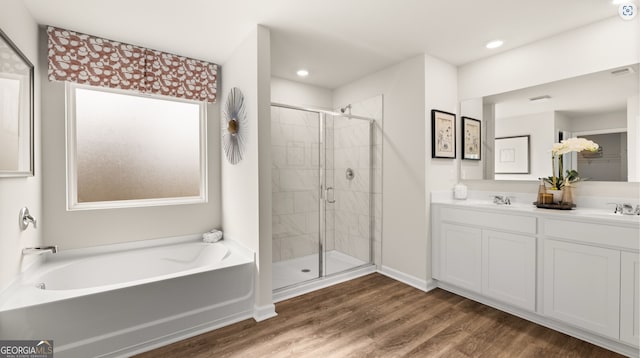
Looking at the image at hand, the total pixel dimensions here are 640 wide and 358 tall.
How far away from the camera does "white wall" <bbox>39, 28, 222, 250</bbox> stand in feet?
7.93

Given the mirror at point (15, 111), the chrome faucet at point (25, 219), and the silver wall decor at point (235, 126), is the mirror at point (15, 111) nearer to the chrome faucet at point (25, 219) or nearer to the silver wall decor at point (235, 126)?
the chrome faucet at point (25, 219)

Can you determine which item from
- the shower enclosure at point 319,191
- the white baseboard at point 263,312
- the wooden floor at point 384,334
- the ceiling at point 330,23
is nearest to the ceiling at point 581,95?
the ceiling at point 330,23

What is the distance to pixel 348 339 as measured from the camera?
2.08 metres

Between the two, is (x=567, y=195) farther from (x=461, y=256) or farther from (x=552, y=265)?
(x=461, y=256)

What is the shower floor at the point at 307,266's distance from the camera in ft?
10.4

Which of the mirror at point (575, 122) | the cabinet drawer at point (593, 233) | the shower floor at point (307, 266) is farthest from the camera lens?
the shower floor at point (307, 266)

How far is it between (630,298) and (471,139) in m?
1.80

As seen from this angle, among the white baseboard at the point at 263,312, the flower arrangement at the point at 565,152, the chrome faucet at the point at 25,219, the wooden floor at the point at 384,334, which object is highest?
the flower arrangement at the point at 565,152

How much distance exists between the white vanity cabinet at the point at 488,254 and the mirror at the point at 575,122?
62 centimetres

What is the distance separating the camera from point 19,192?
6.47 feet

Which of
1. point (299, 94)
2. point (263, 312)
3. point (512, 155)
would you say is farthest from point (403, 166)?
point (263, 312)

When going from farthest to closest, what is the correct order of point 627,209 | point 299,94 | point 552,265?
1. point 299,94
2. point 552,265
3. point 627,209

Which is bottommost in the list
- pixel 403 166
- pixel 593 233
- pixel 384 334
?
pixel 384 334

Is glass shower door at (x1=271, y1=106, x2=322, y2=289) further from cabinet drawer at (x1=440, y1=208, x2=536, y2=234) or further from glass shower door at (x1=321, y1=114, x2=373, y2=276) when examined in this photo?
cabinet drawer at (x1=440, y1=208, x2=536, y2=234)
